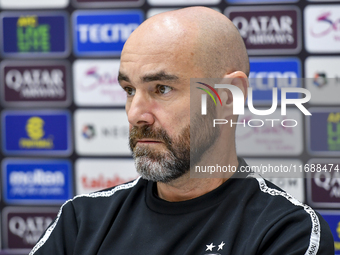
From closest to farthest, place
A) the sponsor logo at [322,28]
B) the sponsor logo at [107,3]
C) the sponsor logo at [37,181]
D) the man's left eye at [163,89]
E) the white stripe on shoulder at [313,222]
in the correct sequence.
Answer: the white stripe on shoulder at [313,222]
the man's left eye at [163,89]
the sponsor logo at [322,28]
the sponsor logo at [107,3]
the sponsor logo at [37,181]

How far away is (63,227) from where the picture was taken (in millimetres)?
1020

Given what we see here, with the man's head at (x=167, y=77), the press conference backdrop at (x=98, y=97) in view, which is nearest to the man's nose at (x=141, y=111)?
the man's head at (x=167, y=77)

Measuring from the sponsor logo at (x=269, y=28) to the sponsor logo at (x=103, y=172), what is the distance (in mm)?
833

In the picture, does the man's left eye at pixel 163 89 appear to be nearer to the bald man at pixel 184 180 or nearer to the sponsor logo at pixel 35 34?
the bald man at pixel 184 180

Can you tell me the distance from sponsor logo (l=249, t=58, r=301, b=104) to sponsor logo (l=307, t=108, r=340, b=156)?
0.55 feet

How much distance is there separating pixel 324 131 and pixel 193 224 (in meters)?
1.12

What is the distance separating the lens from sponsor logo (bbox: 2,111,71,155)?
1.96 m

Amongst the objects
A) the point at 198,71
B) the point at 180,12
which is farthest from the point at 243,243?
the point at 180,12

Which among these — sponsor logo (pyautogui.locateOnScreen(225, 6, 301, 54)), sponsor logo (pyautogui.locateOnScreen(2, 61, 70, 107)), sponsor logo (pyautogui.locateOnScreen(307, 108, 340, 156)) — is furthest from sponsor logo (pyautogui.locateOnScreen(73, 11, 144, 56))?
sponsor logo (pyautogui.locateOnScreen(307, 108, 340, 156))

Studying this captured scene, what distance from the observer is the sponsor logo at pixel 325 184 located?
178 cm

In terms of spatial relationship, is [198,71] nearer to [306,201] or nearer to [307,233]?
[307,233]

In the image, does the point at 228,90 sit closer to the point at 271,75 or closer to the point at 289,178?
the point at 271,75

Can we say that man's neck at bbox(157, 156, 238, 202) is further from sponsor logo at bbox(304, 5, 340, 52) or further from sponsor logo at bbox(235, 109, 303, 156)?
sponsor logo at bbox(304, 5, 340, 52)

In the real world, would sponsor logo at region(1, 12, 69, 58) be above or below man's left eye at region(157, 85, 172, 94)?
above
